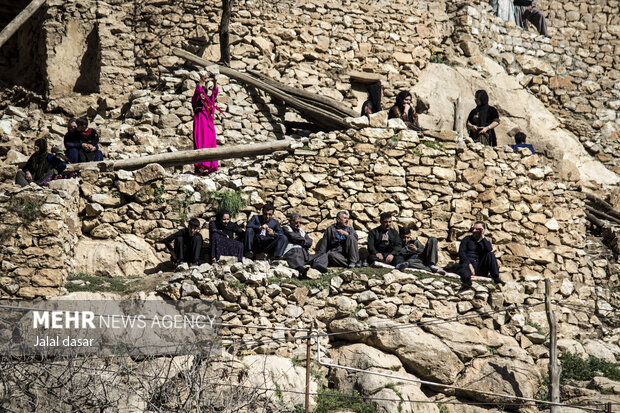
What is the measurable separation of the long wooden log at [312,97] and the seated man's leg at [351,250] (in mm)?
3524

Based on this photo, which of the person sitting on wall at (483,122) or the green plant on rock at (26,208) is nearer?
the green plant on rock at (26,208)

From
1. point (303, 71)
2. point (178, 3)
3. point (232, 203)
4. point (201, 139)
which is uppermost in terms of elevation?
point (178, 3)

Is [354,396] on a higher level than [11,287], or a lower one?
lower

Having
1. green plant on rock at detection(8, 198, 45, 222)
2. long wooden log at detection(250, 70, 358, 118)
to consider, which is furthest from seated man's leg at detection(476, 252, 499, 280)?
green plant on rock at detection(8, 198, 45, 222)

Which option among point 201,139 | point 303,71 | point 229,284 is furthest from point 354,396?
point 303,71

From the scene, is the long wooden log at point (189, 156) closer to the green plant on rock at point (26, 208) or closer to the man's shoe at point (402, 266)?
the green plant on rock at point (26, 208)

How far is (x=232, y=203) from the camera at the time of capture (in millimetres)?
13273

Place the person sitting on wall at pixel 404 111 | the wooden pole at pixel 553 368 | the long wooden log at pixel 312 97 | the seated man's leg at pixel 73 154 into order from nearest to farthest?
1. the wooden pole at pixel 553 368
2. the seated man's leg at pixel 73 154
3. the person sitting on wall at pixel 404 111
4. the long wooden log at pixel 312 97

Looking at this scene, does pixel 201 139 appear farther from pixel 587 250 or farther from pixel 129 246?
pixel 587 250

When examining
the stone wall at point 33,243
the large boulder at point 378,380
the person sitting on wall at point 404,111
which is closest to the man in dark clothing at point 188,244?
the stone wall at point 33,243

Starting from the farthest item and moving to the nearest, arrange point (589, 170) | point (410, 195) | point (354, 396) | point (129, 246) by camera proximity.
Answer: point (589, 170), point (410, 195), point (129, 246), point (354, 396)

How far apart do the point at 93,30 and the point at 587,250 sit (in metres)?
10.1

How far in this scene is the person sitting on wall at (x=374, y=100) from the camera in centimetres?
1600

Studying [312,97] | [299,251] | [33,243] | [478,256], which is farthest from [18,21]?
[478,256]
